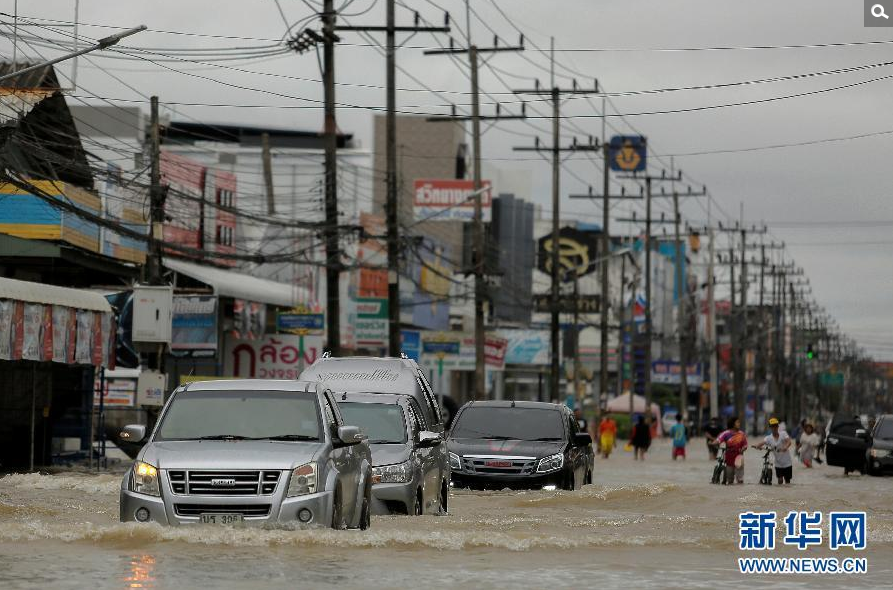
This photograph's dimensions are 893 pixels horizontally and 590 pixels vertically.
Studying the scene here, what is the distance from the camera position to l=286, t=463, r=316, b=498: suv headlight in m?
14.6

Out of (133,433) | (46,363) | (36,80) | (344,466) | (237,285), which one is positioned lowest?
(344,466)

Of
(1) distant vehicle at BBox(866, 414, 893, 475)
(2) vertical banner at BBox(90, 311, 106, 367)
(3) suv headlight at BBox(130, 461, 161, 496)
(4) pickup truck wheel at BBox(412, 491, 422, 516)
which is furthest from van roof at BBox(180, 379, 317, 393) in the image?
(1) distant vehicle at BBox(866, 414, 893, 475)

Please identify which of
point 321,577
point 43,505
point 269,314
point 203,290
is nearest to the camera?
point 321,577

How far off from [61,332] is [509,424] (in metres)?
9.25

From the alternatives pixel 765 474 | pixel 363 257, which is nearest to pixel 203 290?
pixel 765 474

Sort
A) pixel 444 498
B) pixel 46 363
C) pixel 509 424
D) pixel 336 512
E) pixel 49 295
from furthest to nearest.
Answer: pixel 46 363, pixel 49 295, pixel 509 424, pixel 444 498, pixel 336 512

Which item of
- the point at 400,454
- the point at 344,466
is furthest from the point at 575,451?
the point at 344,466

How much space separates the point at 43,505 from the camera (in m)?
23.2

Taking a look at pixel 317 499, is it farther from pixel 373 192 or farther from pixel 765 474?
pixel 373 192

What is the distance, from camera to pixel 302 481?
48.1 ft

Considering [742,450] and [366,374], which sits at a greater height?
[366,374]

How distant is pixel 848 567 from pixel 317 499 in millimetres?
4707

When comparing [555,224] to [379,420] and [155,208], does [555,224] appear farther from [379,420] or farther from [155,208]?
[379,420]

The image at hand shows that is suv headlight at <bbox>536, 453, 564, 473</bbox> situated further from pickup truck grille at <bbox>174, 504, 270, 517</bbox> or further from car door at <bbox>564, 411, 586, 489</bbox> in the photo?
pickup truck grille at <bbox>174, 504, 270, 517</bbox>
